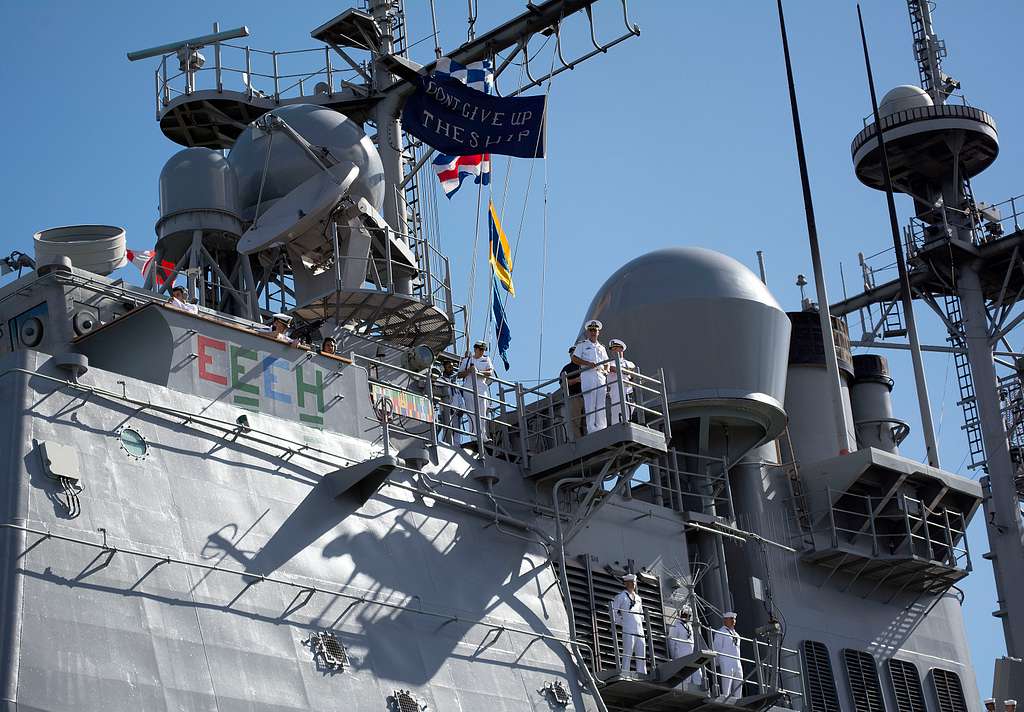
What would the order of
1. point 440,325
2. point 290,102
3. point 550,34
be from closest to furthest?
1. point 440,325
2. point 550,34
3. point 290,102

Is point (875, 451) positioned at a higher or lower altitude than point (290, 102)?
lower

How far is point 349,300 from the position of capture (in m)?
18.7

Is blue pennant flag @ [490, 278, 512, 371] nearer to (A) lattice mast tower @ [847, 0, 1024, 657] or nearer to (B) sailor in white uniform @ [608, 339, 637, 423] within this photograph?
(B) sailor in white uniform @ [608, 339, 637, 423]

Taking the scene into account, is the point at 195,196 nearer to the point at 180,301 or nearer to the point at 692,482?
the point at 180,301

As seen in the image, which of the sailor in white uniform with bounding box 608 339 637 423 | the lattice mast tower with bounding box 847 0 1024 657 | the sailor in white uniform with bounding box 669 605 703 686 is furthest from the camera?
the lattice mast tower with bounding box 847 0 1024 657

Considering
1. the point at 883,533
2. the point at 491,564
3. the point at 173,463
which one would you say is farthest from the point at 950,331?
the point at 173,463

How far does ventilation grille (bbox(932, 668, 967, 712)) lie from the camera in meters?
21.0

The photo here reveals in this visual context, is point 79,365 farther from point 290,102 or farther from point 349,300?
point 290,102

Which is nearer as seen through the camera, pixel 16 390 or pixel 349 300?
pixel 16 390

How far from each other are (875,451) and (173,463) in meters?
11.4

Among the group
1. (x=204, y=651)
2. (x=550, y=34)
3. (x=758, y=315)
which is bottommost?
(x=204, y=651)

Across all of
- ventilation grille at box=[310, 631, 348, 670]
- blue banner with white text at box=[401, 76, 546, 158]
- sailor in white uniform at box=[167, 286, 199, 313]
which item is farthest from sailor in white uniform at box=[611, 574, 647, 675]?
blue banner with white text at box=[401, 76, 546, 158]

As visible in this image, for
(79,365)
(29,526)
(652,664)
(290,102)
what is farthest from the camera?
(290,102)

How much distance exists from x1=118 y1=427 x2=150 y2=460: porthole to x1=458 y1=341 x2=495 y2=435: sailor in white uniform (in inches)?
185
